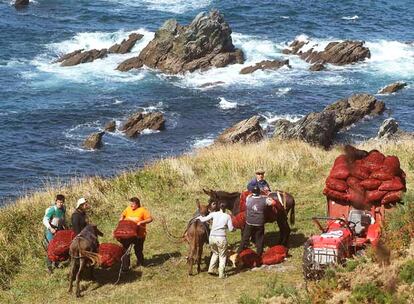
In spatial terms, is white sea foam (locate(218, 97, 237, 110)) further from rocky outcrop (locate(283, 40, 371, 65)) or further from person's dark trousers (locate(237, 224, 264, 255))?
person's dark trousers (locate(237, 224, 264, 255))

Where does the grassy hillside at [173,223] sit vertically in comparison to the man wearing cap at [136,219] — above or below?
below

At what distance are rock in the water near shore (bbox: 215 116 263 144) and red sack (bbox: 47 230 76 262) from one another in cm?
2772

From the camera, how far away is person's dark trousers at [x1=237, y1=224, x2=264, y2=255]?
1783cm

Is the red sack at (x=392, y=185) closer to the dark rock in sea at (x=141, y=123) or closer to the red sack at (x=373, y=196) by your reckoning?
the red sack at (x=373, y=196)

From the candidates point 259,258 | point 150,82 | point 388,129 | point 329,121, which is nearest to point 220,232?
point 259,258

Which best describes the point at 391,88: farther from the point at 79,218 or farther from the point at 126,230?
the point at 79,218

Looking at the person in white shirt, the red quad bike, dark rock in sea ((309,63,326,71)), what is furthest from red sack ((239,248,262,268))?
dark rock in sea ((309,63,326,71))

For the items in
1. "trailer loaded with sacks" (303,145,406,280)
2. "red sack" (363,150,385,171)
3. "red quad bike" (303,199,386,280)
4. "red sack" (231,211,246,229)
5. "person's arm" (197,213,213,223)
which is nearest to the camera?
"red quad bike" (303,199,386,280)

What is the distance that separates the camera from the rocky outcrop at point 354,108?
50.9m

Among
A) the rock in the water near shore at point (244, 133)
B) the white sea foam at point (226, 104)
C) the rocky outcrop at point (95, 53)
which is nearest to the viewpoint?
the rock in the water near shore at point (244, 133)

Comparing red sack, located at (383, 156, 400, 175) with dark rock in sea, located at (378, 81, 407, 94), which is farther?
dark rock in sea, located at (378, 81, 407, 94)

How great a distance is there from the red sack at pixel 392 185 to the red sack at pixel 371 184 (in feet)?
0.38

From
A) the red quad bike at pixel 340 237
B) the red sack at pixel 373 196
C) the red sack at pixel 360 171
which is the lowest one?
the red quad bike at pixel 340 237

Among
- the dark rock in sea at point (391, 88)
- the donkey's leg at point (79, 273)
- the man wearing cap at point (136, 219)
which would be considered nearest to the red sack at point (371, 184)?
the man wearing cap at point (136, 219)
